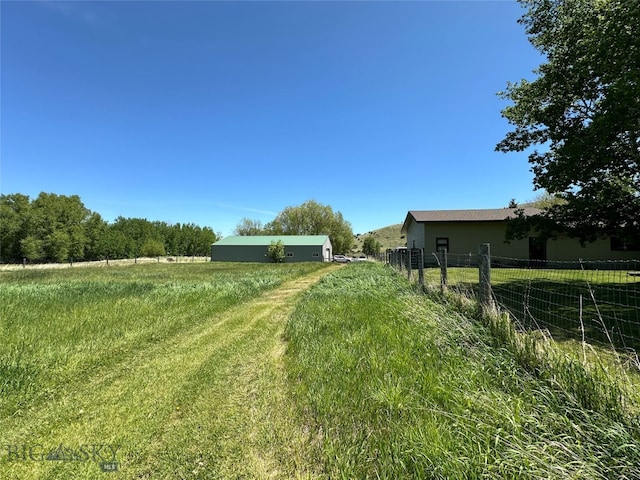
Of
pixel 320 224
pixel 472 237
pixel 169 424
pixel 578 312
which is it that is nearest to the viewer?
pixel 169 424

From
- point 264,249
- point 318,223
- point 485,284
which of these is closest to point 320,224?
point 318,223

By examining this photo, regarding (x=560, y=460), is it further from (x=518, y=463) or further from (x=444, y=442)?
(x=444, y=442)

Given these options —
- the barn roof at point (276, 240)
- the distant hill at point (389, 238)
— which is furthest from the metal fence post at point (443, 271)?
the distant hill at point (389, 238)

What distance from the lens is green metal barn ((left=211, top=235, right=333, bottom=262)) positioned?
50.4 m

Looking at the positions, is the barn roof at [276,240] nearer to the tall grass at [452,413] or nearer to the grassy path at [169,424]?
the grassy path at [169,424]

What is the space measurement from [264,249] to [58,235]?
41014 millimetres

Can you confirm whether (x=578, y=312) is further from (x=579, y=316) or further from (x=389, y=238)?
(x=389, y=238)

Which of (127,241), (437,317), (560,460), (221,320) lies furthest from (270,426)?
(127,241)

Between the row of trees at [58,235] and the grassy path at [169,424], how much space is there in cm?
7140

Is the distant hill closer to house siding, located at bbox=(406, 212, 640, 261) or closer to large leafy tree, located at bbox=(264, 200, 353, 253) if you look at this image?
large leafy tree, located at bbox=(264, 200, 353, 253)

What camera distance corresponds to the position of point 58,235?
5712 cm

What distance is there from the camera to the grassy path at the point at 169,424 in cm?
239

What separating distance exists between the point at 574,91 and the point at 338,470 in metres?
15.4

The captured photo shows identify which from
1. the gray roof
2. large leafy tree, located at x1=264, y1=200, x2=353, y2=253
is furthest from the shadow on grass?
large leafy tree, located at x1=264, y1=200, x2=353, y2=253
